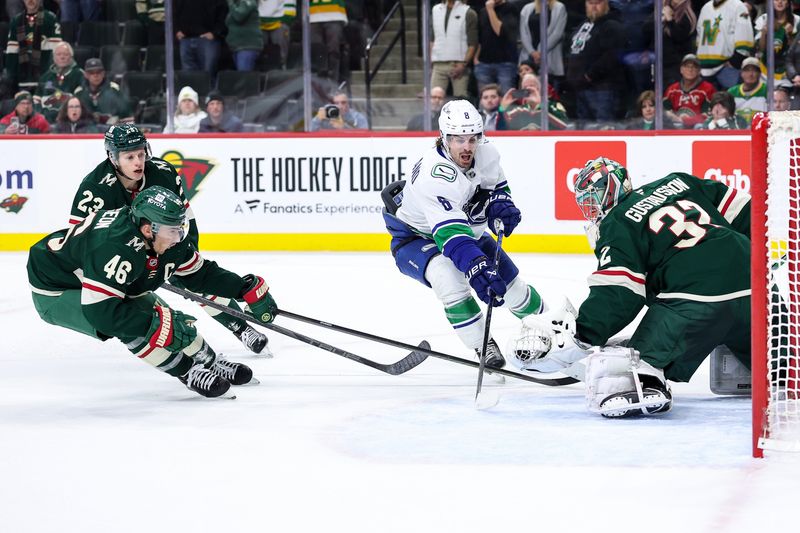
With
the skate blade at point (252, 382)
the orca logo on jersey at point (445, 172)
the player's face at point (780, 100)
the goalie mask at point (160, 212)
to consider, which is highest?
the player's face at point (780, 100)

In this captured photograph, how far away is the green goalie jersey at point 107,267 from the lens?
13.4 feet

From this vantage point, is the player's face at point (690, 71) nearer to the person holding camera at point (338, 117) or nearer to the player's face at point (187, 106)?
the person holding camera at point (338, 117)

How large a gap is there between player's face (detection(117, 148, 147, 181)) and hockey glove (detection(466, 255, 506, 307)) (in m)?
1.59

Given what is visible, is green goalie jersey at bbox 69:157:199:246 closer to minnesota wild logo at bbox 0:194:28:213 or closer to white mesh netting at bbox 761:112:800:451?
white mesh netting at bbox 761:112:800:451

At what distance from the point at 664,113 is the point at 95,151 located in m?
4.21

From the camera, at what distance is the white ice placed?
9.68ft

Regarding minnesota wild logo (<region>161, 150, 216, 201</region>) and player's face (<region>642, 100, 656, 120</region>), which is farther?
minnesota wild logo (<region>161, 150, 216, 201</region>)

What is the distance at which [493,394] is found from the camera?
423 centimetres

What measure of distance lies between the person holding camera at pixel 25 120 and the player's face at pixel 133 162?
4.45 m

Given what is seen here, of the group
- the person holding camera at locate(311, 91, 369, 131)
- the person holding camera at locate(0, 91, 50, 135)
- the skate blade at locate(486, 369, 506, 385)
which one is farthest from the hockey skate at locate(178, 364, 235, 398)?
the person holding camera at locate(0, 91, 50, 135)

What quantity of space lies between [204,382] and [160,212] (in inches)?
25.9

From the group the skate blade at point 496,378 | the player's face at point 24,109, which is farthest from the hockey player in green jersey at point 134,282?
the player's face at point 24,109

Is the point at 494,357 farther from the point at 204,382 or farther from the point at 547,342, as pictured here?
the point at 204,382

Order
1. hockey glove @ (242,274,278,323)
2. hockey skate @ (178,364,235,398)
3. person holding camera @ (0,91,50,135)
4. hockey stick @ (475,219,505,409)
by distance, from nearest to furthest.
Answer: hockey stick @ (475,219,505,409), hockey skate @ (178,364,235,398), hockey glove @ (242,274,278,323), person holding camera @ (0,91,50,135)
